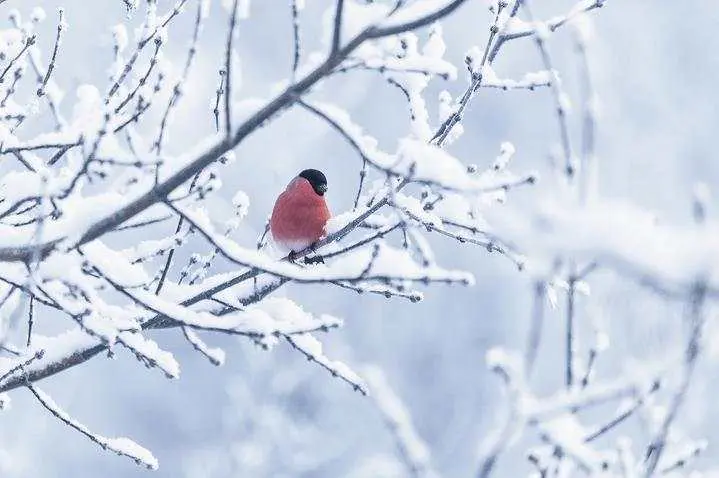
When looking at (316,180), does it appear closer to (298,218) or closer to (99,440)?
(298,218)

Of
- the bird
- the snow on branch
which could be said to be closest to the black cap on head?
the bird

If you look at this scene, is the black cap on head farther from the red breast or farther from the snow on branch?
the snow on branch

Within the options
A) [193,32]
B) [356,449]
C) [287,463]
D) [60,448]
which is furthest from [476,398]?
[193,32]

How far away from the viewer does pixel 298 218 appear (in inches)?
155

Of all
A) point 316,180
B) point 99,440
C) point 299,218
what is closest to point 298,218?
point 299,218

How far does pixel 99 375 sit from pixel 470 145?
9.61 m

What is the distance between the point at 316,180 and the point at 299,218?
2.11ft

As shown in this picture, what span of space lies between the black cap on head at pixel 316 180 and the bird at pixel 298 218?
0.13 metres

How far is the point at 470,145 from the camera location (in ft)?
68.3

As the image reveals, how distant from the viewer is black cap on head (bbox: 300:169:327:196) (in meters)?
4.44

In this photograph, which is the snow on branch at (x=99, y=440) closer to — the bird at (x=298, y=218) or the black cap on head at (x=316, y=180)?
the bird at (x=298, y=218)

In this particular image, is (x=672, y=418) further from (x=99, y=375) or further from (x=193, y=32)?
(x=99, y=375)

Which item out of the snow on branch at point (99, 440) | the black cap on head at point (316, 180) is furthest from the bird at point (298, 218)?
the snow on branch at point (99, 440)

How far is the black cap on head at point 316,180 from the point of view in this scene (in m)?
4.44
